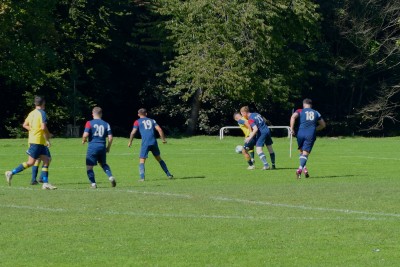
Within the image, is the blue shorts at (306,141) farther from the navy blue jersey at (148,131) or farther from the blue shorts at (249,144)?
the blue shorts at (249,144)

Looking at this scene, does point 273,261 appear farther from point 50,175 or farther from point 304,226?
point 50,175

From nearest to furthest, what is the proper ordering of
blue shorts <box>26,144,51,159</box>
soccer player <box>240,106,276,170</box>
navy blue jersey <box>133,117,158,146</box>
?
blue shorts <box>26,144,51,159</box>, navy blue jersey <box>133,117,158,146</box>, soccer player <box>240,106,276,170</box>

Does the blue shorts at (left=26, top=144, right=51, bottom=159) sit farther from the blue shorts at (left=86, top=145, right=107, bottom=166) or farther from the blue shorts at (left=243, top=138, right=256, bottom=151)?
the blue shorts at (left=243, top=138, right=256, bottom=151)

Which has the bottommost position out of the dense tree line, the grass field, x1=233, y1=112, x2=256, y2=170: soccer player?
the grass field

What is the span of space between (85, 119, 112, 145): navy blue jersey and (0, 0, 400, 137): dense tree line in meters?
36.2

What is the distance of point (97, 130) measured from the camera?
22.1 metres

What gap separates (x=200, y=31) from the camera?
6481 centimetres

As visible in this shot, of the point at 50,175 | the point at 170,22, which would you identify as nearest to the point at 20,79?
the point at 170,22

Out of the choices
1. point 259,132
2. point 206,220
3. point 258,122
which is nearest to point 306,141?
point 258,122

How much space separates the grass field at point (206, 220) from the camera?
1172 cm

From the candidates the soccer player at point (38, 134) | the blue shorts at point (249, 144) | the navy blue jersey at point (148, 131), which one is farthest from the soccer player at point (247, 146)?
the soccer player at point (38, 134)

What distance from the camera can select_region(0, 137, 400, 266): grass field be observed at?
1172cm

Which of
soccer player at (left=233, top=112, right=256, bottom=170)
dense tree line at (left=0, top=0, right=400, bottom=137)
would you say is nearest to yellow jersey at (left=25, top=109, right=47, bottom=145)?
soccer player at (left=233, top=112, right=256, bottom=170)

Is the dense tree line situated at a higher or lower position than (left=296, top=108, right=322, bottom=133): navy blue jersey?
higher
